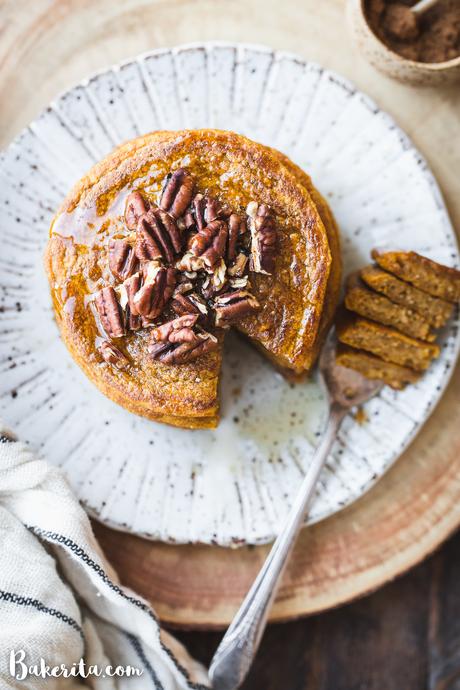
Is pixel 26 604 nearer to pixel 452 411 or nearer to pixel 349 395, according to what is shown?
pixel 349 395

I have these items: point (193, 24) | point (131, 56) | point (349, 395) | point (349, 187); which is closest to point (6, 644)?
point (349, 395)

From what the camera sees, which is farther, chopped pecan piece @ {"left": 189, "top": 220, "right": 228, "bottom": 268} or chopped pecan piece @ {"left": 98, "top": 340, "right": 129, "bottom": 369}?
chopped pecan piece @ {"left": 98, "top": 340, "right": 129, "bottom": 369}

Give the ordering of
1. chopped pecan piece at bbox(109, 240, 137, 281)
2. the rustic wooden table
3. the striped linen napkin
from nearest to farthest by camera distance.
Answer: chopped pecan piece at bbox(109, 240, 137, 281) → the striped linen napkin → the rustic wooden table

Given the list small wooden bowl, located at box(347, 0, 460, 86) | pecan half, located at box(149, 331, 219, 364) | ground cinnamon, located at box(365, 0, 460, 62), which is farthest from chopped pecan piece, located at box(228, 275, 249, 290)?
ground cinnamon, located at box(365, 0, 460, 62)

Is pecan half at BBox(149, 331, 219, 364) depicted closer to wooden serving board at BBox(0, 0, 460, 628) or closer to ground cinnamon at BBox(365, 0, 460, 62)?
wooden serving board at BBox(0, 0, 460, 628)

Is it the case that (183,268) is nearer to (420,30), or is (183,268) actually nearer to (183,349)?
(183,349)

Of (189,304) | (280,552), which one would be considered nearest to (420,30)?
(189,304)
